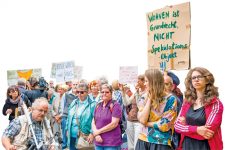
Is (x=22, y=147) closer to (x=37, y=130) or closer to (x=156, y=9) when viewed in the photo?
(x=37, y=130)

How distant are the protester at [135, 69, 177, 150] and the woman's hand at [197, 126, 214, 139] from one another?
61cm

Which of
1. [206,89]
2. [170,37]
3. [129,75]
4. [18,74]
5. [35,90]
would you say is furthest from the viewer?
[18,74]

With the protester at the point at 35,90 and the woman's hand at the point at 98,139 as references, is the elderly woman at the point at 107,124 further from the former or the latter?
the protester at the point at 35,90

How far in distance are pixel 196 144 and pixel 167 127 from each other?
48 centimetres

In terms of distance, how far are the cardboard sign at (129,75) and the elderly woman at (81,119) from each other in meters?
1.82

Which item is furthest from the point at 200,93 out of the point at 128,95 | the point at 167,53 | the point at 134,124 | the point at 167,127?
the point at 128,95

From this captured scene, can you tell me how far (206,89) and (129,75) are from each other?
4813 millimetres

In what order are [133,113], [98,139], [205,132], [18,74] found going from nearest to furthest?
[205,132], [98,139], [133,113], [18,74]

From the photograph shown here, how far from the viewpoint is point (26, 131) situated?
6566mm

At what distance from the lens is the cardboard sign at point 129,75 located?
34.7 ft

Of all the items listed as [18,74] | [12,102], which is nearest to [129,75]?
[12,102]

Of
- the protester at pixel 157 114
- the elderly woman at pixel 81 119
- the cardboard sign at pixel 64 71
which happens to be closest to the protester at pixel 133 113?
the elderly woman at pixel 81 119

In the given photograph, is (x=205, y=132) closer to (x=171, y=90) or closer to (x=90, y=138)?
(x=171, y=90)

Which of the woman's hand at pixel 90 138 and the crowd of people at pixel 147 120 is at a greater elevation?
the crowd of people at pixel 147 120
